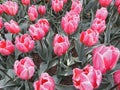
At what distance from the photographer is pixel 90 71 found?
1.38 metres

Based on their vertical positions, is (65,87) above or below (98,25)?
below

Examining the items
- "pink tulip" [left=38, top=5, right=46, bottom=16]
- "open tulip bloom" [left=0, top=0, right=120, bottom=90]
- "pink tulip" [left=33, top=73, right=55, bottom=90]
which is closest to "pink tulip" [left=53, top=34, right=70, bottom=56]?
"open tulip bloom" [left=0, top=0, right=120, bottom=90]

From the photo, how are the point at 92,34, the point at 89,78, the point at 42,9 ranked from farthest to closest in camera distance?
the point at 42,9 < the point at 92,34 < the point at 89,78

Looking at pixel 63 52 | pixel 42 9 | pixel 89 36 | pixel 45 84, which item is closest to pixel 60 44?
pixel 63 52

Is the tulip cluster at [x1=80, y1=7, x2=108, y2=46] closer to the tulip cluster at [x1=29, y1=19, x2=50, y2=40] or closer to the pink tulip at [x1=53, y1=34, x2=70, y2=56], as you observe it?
the pink tulip at [x1=53, y1=34, x2=70, y2=56]

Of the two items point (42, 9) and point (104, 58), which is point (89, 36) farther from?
point (42, 9)

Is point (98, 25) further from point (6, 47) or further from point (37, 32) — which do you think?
point (6, 47)

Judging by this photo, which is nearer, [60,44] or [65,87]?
[60,44]

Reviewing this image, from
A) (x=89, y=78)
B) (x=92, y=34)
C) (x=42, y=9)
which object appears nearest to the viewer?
(x=89, y=78)

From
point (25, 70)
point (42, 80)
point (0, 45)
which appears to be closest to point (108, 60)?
point (42, 80)

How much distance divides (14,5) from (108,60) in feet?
3.70

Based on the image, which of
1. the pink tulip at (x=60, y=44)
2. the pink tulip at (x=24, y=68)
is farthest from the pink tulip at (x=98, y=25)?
the pink tulip at (x=24, y=68)

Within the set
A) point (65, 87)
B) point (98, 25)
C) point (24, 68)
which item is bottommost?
point (65, 87)

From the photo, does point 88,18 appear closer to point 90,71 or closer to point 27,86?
point 27,86
